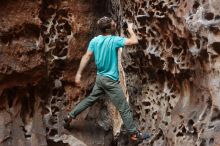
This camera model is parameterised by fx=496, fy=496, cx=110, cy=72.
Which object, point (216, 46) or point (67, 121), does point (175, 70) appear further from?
Result: point (67, 121)

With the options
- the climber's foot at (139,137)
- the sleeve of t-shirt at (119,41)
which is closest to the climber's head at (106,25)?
the sleeve of t-shirt at (119,41)

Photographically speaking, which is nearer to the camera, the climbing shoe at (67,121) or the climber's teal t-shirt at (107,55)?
the climber's teal t-shirt at (107,55)

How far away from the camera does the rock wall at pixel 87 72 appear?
4.90 m

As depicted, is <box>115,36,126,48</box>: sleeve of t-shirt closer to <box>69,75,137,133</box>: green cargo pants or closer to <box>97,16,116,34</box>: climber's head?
<box>97,16,116,34</box>: climber's head

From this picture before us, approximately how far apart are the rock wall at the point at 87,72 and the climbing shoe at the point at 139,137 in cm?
13

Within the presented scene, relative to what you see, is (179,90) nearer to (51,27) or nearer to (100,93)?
(100,93)

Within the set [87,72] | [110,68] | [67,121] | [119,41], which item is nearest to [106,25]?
[119,41]

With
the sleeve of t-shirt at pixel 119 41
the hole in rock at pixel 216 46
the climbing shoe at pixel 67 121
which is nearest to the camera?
the hole in rock at pixel 216 46

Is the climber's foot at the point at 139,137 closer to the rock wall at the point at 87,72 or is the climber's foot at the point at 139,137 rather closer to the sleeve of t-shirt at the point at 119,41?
the rock wall at the point at 87,72

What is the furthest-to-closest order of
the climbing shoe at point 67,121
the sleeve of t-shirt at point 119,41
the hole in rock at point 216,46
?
the climbing shoe at point 67,121
the sleeve of t-shirt at point 119,41
the hole in rock at point 216,46

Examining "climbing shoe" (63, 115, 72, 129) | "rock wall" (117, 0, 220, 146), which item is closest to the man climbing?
"rock wall" (117, 0, 220, 146)

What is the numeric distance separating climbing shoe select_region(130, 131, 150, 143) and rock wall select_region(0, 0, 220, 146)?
127 mm

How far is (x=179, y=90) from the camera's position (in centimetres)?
512

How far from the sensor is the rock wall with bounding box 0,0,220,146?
4902 mm
